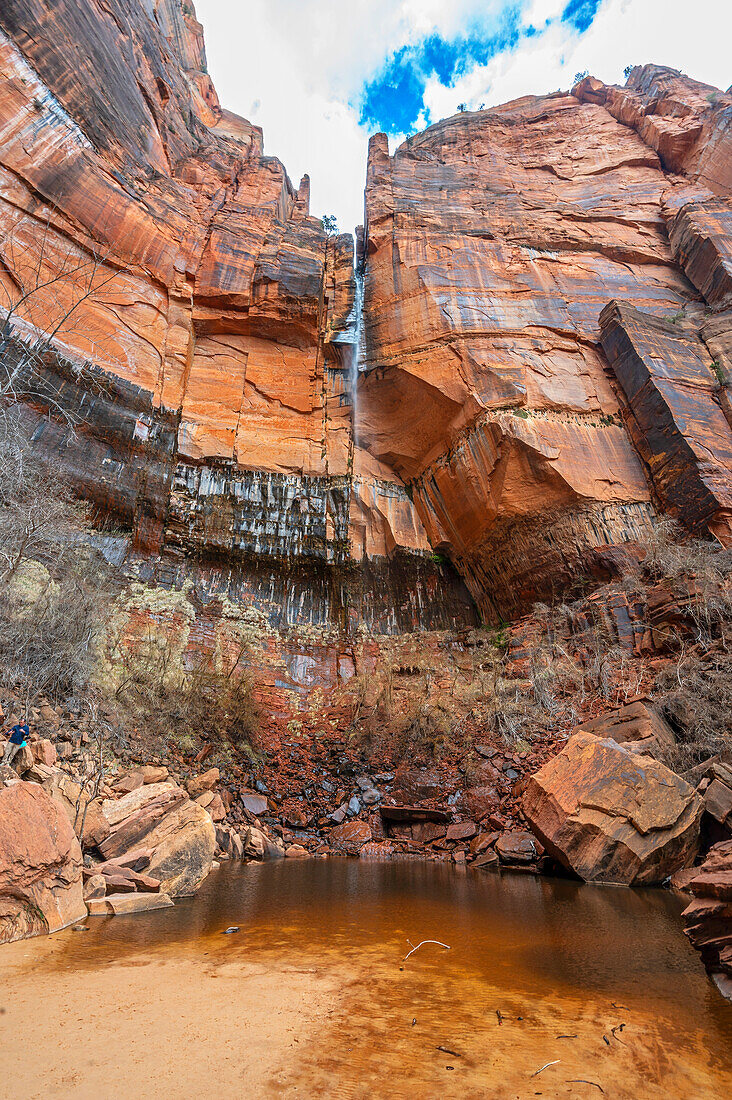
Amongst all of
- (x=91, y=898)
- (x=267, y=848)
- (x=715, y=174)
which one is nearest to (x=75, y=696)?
(x=267, y=848)

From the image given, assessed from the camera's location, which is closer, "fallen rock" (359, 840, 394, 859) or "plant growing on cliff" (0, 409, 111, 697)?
"plant growing on cliff" (0, 409, 111, 697)

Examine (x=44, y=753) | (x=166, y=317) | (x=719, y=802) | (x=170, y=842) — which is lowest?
(x=170, y=842)

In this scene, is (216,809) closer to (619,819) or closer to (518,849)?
(518,849)

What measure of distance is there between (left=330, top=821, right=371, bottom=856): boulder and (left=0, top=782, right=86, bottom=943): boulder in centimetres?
563

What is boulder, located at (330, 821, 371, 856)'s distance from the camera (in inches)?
354

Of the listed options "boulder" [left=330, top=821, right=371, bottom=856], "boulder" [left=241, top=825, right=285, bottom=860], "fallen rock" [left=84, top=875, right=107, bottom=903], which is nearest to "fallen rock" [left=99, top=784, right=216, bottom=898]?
"fallen rock" [left=84, top=875, right=107, bottom=903]

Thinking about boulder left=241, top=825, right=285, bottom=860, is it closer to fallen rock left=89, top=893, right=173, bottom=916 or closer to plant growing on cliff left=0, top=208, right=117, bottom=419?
fallen rock left=89, top=893, right=173, bottom=916

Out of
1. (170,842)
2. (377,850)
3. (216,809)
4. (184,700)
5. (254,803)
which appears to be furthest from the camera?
(184,700)

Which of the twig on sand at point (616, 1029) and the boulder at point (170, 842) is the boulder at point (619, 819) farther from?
the boulder at point (170, 842)

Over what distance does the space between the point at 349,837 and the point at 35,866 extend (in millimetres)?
6624

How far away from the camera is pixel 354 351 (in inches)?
701

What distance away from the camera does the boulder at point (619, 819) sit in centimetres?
577

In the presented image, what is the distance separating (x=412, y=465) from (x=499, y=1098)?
1591cm

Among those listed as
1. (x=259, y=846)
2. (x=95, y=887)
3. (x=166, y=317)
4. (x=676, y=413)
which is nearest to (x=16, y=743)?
(x=95, y=887)
